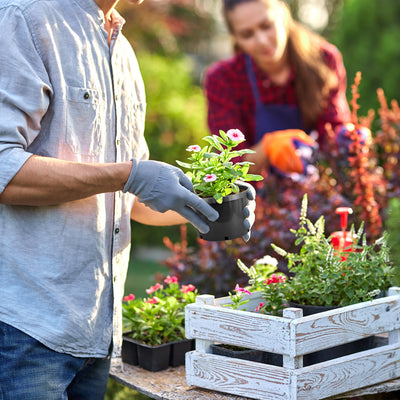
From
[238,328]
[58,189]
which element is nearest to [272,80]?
[238,328]

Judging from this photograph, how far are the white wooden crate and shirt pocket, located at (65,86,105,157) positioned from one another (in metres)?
0.54

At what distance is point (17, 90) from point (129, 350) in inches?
37.1

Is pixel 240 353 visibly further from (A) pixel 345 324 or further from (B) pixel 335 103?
(B) pixel 335 103

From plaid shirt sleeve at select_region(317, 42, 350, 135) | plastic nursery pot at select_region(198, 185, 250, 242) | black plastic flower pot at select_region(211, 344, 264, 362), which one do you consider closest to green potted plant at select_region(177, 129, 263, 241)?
plastic nursery pot at select_region(198, 185, 250, 242)

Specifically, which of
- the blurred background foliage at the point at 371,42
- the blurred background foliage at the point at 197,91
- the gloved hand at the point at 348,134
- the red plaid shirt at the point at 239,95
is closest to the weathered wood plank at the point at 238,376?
the gloved hand at the point at 348,134

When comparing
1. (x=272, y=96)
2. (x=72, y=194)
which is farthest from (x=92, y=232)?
(x=272, y=96)

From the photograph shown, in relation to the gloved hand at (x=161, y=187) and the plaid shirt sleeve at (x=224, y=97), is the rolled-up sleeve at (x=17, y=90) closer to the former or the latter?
the gloved hand at (x=161, y=187)

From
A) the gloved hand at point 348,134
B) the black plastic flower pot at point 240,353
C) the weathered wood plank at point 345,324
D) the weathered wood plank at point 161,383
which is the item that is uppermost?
the gloved hand at point 348,134

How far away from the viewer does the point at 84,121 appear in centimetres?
171

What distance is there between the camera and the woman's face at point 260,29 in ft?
10.6

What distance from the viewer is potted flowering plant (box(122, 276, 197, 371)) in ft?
6.58

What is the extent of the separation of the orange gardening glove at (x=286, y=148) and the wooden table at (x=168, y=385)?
141cm

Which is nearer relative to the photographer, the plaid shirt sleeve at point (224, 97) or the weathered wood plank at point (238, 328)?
the weathered wood plank at point (238, 328)

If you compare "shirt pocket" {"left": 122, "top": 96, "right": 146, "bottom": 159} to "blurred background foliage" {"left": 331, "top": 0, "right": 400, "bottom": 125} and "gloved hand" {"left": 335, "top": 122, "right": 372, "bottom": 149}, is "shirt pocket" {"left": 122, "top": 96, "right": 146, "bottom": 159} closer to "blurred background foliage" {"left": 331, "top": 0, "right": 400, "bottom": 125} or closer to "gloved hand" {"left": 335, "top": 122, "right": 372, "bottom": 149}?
"gloved hand" {"left": 335, "top": 122, "right": 372, "bottom": 149}
